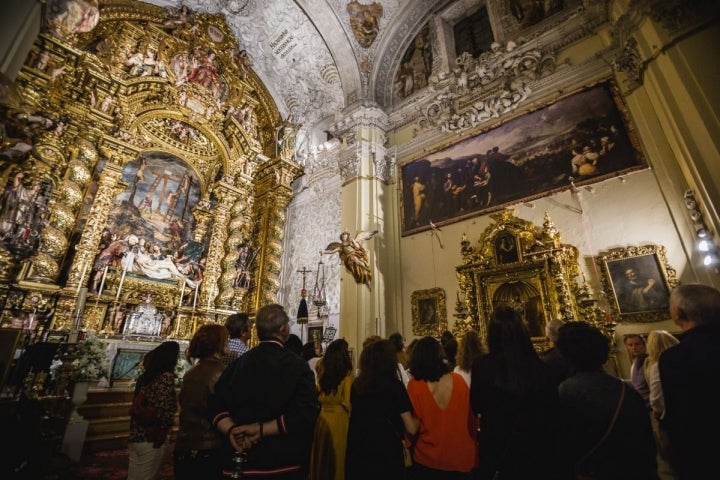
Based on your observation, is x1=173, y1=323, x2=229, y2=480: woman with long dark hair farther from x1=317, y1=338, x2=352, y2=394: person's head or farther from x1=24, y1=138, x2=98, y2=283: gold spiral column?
x1=24, y1=138, x2=98, y2=283: gold spiral column

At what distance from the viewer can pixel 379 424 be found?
2.04 m

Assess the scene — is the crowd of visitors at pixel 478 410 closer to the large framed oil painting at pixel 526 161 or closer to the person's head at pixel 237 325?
the person's head at pixel 237 325

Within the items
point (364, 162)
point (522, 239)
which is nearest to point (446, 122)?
point (364, 162)

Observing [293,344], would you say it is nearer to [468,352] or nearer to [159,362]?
[159,362]

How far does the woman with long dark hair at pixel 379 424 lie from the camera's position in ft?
6.58

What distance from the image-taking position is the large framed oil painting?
576 centimetres

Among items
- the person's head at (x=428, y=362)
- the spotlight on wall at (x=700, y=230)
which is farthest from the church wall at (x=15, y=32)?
the spotlight on wall at (x=700, y=230)

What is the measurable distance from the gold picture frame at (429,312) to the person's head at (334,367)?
4.57m

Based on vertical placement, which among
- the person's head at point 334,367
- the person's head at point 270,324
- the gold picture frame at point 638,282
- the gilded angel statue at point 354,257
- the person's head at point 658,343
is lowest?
the person's head at point 334,367

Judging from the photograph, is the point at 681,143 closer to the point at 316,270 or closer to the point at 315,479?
the point at 315,479

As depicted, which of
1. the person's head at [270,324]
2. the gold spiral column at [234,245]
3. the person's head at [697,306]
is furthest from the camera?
the gold spiral column at [234,245]

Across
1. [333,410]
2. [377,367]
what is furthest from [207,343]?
[377,367]

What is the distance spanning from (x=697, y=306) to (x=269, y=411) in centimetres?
220

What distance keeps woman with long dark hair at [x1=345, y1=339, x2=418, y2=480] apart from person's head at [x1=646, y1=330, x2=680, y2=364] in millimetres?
2284
